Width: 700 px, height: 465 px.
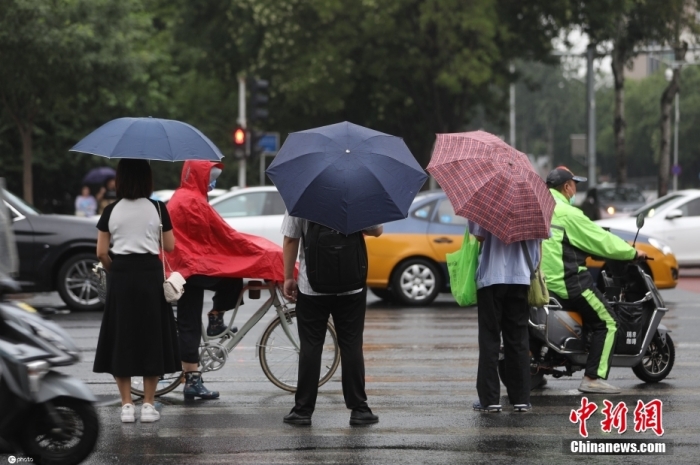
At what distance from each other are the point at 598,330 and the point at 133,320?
3.38m

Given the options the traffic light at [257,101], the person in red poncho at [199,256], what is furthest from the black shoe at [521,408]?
the traffic light at [257,101]

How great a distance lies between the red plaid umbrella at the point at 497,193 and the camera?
7824 millimetres

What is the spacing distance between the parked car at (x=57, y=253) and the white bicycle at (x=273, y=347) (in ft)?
20.6

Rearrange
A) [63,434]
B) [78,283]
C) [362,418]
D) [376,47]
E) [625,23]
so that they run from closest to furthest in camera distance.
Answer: [63,434] < [362,418] < [78,283] < [376,47] < [625,23]

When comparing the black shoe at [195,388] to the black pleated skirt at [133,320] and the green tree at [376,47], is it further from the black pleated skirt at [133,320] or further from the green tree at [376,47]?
the green tree at [376,47]

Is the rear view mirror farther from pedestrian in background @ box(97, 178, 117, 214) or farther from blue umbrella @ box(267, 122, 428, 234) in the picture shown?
blue umbrella @ box(267, 122, 428, 234)

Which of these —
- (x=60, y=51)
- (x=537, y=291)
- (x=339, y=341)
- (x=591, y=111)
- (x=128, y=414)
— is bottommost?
(x=128, y=414)

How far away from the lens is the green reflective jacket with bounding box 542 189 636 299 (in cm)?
855

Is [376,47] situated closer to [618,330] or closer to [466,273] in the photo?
[618,330]

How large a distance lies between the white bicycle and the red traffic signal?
1760 cm

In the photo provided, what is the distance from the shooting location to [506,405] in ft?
27.6

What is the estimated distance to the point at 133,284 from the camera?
298 inches

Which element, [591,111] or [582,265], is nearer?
[582,265]

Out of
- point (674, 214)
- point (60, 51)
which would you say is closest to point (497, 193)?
point (674, 214)
